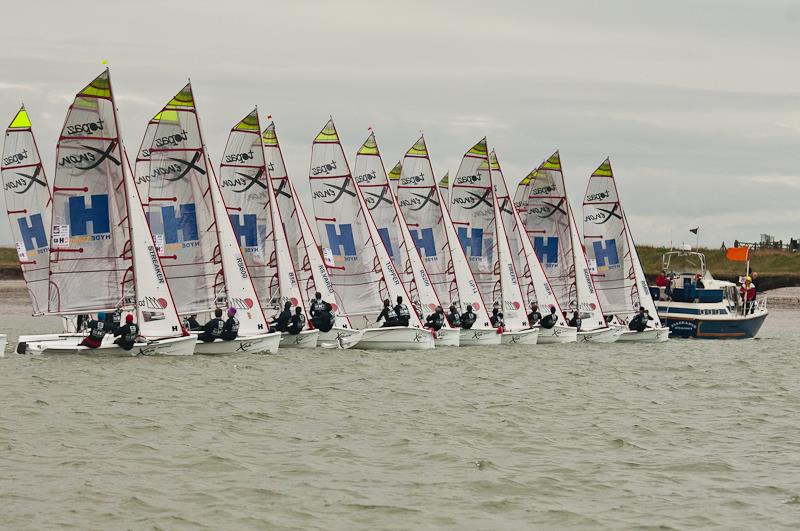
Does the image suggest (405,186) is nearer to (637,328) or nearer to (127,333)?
(637,328)

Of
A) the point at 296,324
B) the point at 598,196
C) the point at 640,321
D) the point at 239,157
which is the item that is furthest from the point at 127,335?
the point at 598,196

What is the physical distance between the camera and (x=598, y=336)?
48.5m

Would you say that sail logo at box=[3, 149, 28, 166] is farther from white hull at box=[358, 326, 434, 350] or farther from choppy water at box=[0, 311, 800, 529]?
white hull at box=[358, 326, 434, 350]

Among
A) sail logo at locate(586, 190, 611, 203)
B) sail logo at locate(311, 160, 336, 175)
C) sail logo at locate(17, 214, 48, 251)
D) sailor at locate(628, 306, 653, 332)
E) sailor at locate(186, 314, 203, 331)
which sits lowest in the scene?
sailor at locate(628, 306, 653, 332)

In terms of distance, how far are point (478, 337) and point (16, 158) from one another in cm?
1580

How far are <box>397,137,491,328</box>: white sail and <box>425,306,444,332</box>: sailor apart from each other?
390 cm

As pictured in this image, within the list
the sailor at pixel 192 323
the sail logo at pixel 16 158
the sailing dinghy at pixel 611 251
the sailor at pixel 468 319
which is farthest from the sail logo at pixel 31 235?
the sailing dinghy at pixel 611 251

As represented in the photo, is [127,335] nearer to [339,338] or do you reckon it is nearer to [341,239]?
[339,338]

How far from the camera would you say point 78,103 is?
32188 millimetres

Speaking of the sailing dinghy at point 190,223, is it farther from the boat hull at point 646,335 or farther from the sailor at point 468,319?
the boat hull at point 646,335

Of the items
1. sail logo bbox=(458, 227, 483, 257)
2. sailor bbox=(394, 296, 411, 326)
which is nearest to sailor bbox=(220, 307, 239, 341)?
sailor bbox=(394, 296, 411, 326)

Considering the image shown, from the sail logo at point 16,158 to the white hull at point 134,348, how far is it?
8112mm

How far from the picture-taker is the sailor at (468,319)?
42.9 metres

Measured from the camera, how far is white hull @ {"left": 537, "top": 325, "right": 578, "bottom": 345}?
46.2 meters
